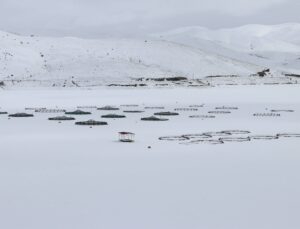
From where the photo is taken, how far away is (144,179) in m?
16.7

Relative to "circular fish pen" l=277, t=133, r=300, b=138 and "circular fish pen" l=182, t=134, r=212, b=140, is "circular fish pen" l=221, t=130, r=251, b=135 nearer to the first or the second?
"circular fish pen" l=182, t=134, r=212, b=140

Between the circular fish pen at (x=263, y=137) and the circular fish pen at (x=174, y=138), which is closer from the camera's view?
the circular fish pen at (x=174, y=138)

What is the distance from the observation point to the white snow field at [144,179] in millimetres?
12727

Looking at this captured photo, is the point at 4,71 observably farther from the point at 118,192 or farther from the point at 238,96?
the point at 118,192

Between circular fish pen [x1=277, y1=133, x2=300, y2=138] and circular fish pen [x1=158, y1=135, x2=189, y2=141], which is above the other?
circular fish pen [x1=277, y1=133, x2=300, y2=138]

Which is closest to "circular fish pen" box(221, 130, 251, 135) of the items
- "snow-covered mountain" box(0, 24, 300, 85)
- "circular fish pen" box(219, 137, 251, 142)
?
"circular fish pen" box(219, 137, 251, 142)

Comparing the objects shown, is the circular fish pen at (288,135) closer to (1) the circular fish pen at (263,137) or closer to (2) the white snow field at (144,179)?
(1) the circular fish pen at (263,137)

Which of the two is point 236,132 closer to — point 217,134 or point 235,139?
point 217,134


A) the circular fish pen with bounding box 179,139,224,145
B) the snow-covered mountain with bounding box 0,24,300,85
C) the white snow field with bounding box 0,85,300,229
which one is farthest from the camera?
the snow-covered mountain with bounding box 0,24,300,85

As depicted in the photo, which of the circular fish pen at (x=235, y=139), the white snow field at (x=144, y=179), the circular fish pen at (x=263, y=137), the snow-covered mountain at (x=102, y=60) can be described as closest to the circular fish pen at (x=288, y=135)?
the circular fish pen at (x=263, y=137)

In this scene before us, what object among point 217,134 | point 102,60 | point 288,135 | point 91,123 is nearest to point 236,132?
point 217,134

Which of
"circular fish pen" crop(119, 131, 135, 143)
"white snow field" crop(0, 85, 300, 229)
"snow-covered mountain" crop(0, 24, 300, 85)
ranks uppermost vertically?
"snow-covered mountain" crop(0, 24, 300, 85)

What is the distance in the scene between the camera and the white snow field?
1273 centimetres

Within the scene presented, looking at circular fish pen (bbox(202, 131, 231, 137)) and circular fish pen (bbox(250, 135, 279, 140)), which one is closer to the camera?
circular fish pen (bbox(250, 135, 279, 140))
